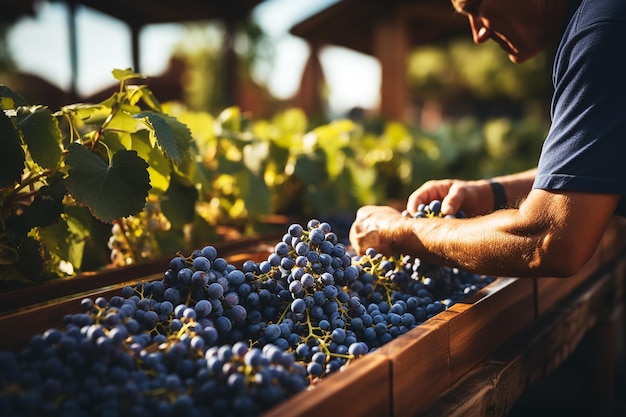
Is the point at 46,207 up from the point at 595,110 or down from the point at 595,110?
down

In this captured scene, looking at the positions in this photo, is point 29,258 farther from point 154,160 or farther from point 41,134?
point 154,160

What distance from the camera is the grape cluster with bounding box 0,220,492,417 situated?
71 centimetres

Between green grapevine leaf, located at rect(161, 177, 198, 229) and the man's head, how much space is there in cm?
87

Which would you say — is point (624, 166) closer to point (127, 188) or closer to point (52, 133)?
point (127, 188)

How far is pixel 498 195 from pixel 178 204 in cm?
89

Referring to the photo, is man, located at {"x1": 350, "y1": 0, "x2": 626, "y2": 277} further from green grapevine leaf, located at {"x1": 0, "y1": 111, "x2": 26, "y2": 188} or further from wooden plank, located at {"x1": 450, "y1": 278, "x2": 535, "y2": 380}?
green grapevine leaf, located at {"x1": 0, "y1": 111, "x2": 26, "y2": 188}

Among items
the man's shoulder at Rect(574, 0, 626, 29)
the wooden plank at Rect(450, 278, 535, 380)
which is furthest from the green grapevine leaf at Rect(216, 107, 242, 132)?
the man's shoulder at Rect(574, 0, 626, 29)

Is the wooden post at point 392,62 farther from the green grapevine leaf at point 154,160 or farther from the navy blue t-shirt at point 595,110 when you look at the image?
the navy blue t-shirt at point 595,110

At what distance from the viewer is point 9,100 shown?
4.05ft

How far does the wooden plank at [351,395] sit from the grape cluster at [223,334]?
47mm

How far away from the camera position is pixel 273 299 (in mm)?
1024

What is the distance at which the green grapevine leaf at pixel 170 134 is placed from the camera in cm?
122

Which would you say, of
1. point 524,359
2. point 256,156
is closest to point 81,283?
point 524,359

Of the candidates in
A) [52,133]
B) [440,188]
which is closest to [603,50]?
[440,188]
